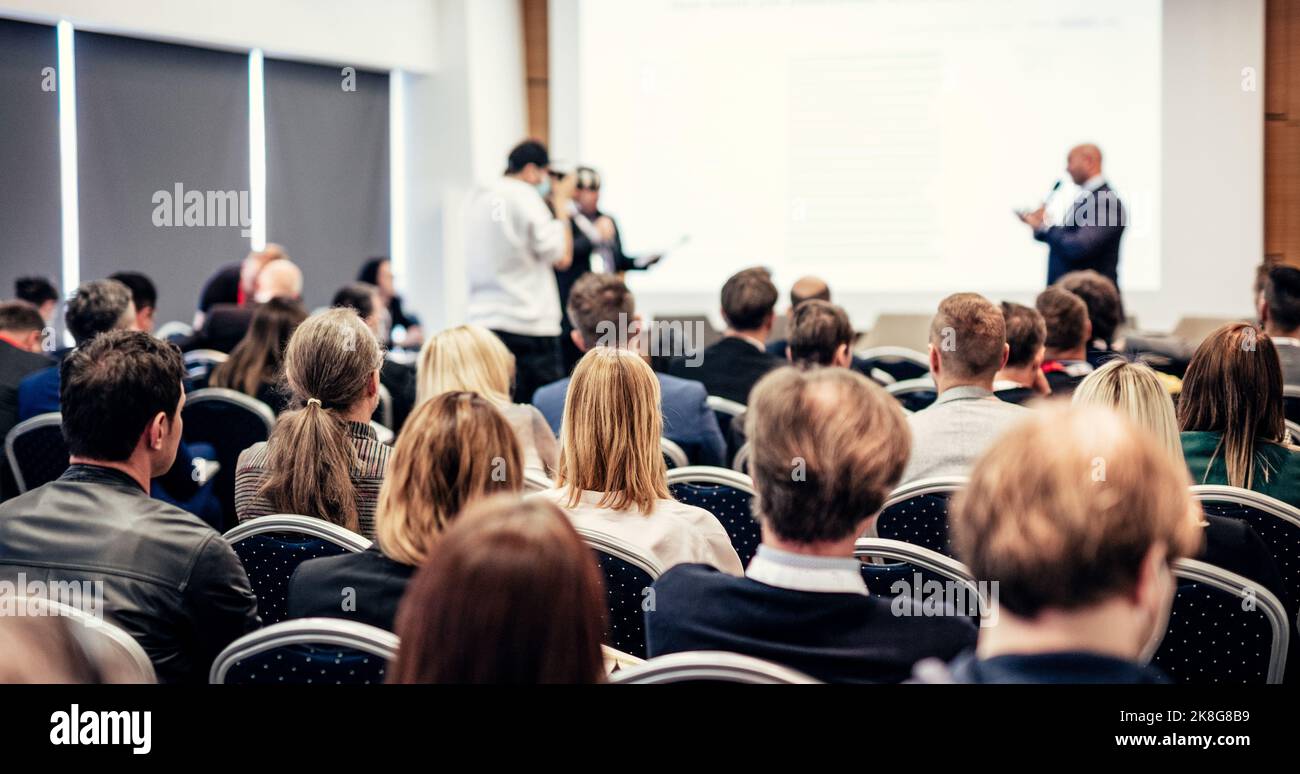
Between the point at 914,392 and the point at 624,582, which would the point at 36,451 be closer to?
the point at 624,582

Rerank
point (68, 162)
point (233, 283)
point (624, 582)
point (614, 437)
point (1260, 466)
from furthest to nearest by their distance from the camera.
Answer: point (233, 283), point (68, 162), point (1260, 466), point (614, 437), point (624, 582)

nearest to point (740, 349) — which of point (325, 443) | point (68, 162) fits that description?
point (325, 443)

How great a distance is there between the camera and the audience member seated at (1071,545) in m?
1.12

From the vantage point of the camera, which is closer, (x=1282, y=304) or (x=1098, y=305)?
(x=1282, y=304)

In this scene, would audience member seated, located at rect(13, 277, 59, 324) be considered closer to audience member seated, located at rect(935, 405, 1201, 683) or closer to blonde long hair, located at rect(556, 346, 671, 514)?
blonde long hair, located at rect(556, 346, 671, 514)

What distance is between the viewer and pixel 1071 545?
111 cm

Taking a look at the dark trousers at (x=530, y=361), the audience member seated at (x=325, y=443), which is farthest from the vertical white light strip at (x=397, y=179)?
the audience member seated at (x=325, y=443)

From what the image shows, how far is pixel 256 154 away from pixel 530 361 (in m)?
2.83

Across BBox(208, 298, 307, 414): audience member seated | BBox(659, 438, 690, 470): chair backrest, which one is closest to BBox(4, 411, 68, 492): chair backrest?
Result: BBox(208, 298, 307, 414): audience member seated

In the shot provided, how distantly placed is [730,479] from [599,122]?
19.8 feet

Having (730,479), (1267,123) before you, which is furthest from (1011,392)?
(1267,123)

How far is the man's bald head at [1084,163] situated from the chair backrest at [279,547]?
531 cm

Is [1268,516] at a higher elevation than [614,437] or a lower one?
lower

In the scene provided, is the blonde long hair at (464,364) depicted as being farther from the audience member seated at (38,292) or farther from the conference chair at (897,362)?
the audience member seated at (38,292)
